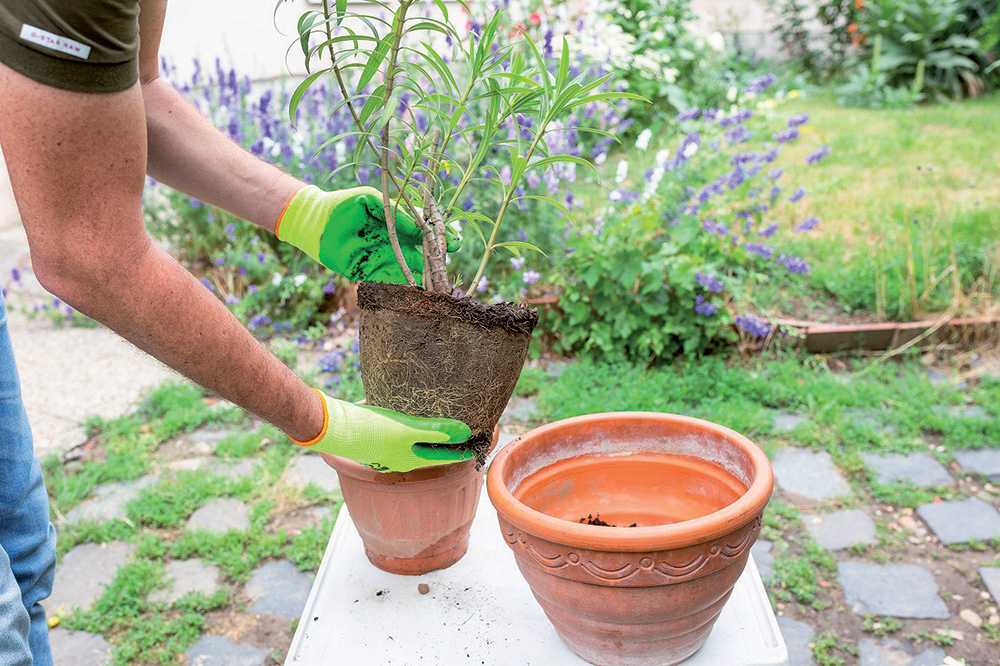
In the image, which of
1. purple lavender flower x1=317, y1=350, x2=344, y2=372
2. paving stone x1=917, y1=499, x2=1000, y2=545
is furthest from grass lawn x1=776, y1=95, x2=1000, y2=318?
purple lavender flower x1=317, y1=350, x2=344, y2=372

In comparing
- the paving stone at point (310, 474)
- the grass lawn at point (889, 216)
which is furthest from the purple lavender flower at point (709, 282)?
the paving stone at point (310, 474)

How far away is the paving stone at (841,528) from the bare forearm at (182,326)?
63.1 inches

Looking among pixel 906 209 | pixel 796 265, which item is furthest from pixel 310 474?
pixel 906 209

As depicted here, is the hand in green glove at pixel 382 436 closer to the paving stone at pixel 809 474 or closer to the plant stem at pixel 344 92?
the plant stem at pixel 344 92

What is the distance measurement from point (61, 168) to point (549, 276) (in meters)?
2.27

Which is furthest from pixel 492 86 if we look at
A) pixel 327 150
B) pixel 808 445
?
pixel 327 150

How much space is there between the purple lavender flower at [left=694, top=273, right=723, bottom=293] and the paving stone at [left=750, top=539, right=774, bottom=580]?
2.98 ft

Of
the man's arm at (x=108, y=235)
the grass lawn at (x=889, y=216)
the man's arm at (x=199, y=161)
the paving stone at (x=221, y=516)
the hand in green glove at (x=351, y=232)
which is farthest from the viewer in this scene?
the grass lawn at (x=889, y=216)

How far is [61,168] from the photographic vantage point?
908mm

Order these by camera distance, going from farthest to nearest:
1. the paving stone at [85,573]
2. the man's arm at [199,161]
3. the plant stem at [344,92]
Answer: the paving stone at [85,573], the man's arm at [199,161], the plant stem at [344,92]

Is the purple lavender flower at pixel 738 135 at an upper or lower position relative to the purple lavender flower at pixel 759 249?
upper

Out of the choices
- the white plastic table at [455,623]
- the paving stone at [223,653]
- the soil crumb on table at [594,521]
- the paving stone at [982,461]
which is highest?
the soil crumb on table at [594,521]

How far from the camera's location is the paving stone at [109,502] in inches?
95.2

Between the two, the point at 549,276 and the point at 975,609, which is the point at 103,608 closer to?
the point at 549,276
